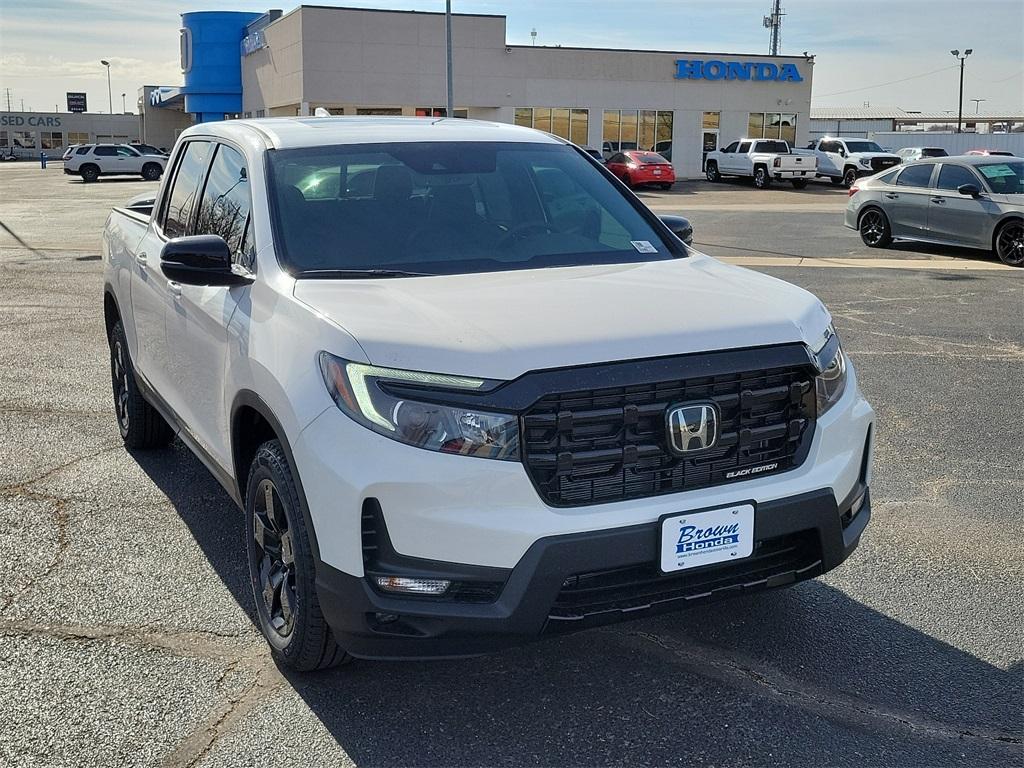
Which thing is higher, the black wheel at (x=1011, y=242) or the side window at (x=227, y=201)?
the side window at (x=227, y=201)

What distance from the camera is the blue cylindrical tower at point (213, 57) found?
2298 inches

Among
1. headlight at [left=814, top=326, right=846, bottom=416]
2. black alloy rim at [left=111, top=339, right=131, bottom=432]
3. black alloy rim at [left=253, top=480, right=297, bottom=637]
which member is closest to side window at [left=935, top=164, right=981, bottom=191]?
black alloy rim at [left=111, top=339, right=131, bottom=432]

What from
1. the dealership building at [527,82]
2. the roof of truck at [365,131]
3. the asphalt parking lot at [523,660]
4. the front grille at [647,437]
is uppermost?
the dealership building at [527,82]

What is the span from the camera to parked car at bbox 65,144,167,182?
156 feet

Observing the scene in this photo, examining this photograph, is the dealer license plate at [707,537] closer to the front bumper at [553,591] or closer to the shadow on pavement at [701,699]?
the front bumper at [553,591]

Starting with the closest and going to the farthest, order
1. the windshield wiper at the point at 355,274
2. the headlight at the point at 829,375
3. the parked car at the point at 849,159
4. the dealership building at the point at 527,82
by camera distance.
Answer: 1. the headlight at the point at 829,375
2. the windshield wiper at the point at 355,274
3. the parked car at the point at 849,159
4. the dealership building at the point at 527,82

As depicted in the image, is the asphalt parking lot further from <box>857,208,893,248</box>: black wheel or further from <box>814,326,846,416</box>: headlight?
<box>857,208,893,248</box>: black wheel

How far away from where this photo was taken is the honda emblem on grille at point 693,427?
3164mm

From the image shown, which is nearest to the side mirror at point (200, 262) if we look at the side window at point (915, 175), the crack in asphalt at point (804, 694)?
the crack in asphalt at point (804, 694)

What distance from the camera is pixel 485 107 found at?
157 feet

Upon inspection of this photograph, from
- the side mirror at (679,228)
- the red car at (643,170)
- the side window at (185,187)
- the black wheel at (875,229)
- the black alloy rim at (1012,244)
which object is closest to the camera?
the side mirror at (679,228)

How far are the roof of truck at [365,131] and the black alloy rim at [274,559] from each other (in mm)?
1568

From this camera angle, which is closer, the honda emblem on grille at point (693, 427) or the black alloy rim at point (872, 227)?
the honda emblem on grille at point (693, 427)

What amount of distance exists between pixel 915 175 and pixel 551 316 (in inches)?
589
